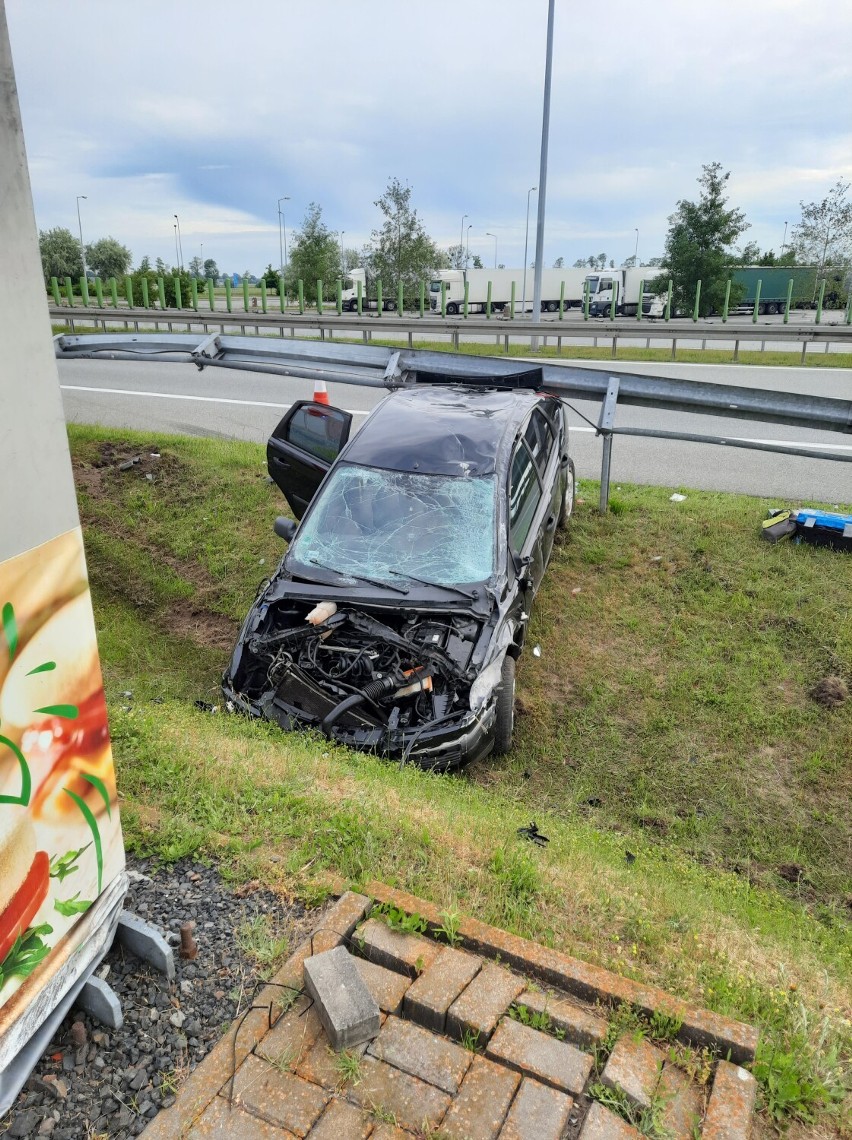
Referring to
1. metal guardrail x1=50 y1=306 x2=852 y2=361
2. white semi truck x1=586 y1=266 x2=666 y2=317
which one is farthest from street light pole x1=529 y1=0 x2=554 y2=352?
white semi truck x1=586 y1=266 x2=666 y2=317

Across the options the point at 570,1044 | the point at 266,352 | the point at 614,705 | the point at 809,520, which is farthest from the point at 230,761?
the point at 266,352

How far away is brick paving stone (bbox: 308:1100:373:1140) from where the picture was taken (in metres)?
2.18

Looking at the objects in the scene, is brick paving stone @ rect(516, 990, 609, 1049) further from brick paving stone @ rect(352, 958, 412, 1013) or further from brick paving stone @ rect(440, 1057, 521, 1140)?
brick paving stone @ rect(352, 958, 412, 1013)

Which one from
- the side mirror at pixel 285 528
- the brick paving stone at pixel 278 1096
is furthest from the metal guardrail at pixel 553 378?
the brick paving stone at pixel 278 1096

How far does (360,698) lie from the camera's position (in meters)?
4.75

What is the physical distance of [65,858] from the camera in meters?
2.32

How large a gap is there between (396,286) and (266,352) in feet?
77.6

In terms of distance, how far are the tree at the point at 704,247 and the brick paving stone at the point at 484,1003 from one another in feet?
109

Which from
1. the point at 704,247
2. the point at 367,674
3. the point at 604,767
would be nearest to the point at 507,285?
the point at 704,247

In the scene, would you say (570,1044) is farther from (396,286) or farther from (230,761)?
(396,286)

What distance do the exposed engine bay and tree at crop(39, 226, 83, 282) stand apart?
55.0 metres

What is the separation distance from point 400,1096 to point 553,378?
23.3 feet

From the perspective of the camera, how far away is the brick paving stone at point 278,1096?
2.23 m

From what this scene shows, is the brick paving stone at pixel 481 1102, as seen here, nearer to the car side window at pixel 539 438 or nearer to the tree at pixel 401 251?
the car side window at pixel 539 438
